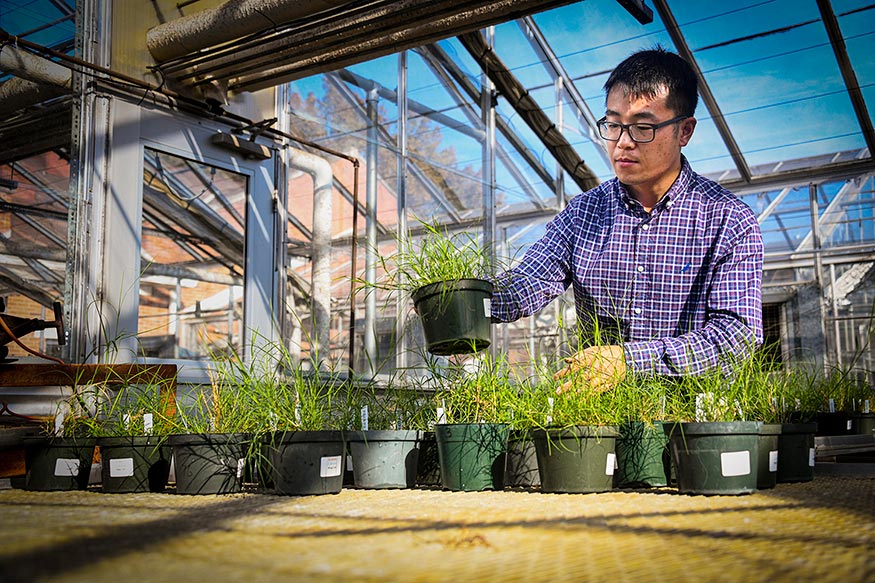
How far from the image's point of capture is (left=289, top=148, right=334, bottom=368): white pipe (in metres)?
5.68

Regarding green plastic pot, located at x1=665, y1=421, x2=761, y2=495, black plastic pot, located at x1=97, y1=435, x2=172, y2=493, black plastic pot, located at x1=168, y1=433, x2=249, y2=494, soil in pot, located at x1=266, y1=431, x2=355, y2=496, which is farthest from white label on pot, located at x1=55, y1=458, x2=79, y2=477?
green plastic pot, located at x1=665, y1=421, x2=761, y2=495

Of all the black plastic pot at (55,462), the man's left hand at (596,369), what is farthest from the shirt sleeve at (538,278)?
the black plastic pot at (55,462)

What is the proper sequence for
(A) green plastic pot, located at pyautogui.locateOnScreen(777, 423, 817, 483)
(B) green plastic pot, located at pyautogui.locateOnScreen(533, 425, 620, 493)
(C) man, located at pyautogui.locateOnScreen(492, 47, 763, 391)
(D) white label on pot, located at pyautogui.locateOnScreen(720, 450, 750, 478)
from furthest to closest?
(C) man, located at pyautogui.locateOnScreen(492, 47, 763, 391), (A) green plastic pot, located at pyautogui.locateOnScreen(777, 423, 817, 483), (B) green plastic pot, located at pyautogui.locateOnScreen(533, 425, 620, 493), (D) white label on pot, located at pyautogui.locateOnScreen(720, 450, 750, 478)

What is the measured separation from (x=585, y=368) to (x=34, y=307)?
349 cm

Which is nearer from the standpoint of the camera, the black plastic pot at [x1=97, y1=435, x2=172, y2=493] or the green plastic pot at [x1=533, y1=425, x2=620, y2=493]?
the green plastic pot at [x1=533, y1=425, x2=620, y2=493]

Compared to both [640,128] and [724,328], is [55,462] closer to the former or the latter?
[724,328]

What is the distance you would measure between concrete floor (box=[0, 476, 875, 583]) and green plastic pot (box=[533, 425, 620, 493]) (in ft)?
0.53

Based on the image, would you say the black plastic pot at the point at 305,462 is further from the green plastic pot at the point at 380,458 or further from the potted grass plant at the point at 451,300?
the potted grass plant at the point at 451,300

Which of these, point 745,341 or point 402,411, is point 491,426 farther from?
point 745,341

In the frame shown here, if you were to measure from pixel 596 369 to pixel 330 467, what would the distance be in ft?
2.58

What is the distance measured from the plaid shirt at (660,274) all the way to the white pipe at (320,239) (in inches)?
116

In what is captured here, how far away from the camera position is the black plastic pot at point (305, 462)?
2305 mm

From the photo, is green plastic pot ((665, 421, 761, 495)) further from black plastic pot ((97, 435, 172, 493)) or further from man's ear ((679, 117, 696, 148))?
black plastic pot ((97, 435, 172, 493))

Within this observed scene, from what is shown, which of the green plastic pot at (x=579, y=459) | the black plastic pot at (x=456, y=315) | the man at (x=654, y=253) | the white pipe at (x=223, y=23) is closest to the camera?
the green plastic pot at (x=579, y=459)
